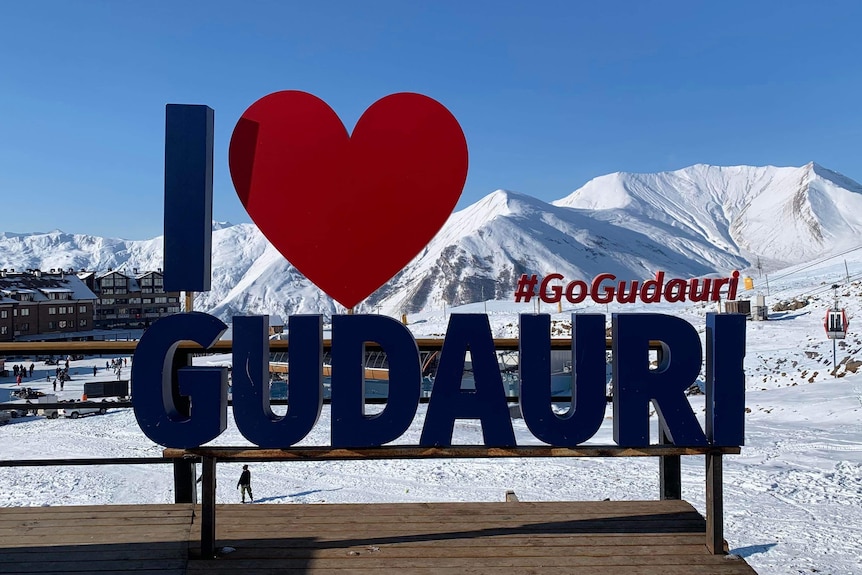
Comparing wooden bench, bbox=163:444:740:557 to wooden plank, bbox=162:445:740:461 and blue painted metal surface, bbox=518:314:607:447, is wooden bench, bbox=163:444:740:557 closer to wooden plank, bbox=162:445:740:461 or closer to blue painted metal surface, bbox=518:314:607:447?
wooden plank, bbox=162:445:740:461

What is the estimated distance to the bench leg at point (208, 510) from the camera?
14.9 ft

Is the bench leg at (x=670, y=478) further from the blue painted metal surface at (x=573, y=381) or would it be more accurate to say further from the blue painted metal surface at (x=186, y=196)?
the blue painted metal surface at (x=186, y=196)

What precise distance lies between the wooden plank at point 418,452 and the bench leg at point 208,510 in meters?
0.10

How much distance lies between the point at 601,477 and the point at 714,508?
7.70 m

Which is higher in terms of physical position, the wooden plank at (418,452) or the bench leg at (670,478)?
the wooden plank at (418,452)

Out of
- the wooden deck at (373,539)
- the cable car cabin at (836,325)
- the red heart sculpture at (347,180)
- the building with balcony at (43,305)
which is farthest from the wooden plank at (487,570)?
the building with balcony at (43,305)

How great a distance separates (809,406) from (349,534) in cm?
1972

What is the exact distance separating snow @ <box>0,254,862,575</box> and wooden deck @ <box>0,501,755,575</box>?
304 centimetres

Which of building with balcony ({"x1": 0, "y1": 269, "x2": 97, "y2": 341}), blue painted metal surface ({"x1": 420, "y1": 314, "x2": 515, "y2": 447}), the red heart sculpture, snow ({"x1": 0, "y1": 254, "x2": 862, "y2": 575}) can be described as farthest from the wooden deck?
building with balcony ({"x1": 0, "y1": 269, "x2": 97, "y2": 341})

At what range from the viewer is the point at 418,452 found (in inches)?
189

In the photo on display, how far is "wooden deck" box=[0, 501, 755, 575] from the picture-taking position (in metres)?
4.38

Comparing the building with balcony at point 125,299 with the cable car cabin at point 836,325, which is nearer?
the cable car cabin at point 836,325

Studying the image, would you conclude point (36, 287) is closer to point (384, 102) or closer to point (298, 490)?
point (298, 490)

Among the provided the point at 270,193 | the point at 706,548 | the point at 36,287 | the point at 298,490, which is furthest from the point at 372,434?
the point at 36,287
